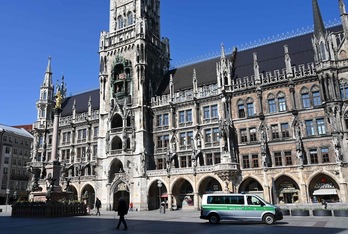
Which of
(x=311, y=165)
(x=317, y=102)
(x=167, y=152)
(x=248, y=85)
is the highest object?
(x=248, y=85)

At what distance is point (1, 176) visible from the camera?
232ft

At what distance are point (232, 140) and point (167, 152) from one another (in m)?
9.76

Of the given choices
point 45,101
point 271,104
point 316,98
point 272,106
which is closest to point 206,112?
point 271,104

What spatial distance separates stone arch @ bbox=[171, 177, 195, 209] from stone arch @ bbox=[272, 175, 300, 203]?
11.3 meters

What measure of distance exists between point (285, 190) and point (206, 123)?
44.7ft

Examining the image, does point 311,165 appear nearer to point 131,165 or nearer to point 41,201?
point 131,165

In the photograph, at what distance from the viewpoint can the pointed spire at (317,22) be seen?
128ft

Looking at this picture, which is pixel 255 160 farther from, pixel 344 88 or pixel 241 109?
pixel 344 88

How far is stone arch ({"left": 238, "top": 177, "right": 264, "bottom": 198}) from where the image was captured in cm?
3997

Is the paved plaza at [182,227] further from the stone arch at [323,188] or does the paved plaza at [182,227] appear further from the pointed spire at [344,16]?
the pointed spire at [344,16]

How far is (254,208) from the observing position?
65.3ft

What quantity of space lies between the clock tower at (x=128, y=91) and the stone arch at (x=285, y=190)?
58.9ft

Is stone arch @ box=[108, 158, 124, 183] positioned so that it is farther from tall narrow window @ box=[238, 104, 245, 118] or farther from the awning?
the awning

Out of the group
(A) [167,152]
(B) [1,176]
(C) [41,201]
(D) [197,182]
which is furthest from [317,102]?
(B) [1,176]
